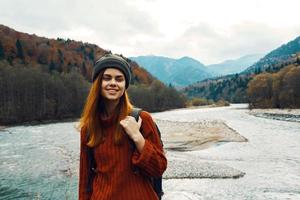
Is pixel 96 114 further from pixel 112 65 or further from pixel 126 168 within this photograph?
pixel 126 168

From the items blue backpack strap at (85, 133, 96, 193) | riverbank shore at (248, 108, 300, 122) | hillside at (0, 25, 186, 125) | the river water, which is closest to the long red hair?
blue backpack strap at (85, 133, 96, 193)

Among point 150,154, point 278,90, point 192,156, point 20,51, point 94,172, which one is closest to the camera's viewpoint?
point 150,154

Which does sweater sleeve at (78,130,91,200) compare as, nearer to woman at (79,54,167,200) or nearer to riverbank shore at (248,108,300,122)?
woman at (79,54,167,200)

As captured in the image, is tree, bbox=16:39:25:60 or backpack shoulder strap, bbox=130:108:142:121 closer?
backpack shoulder strap, bbox=130:108:142:121

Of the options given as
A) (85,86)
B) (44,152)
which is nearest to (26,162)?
(44,152)

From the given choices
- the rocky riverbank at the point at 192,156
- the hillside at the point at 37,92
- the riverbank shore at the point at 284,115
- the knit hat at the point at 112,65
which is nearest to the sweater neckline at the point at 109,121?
the knit hat at the point at 112,65

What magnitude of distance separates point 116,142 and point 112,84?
0.58m

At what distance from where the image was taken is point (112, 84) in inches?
147

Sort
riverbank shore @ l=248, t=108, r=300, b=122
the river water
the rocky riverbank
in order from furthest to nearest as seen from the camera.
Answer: riverbank shore @ l=248, t=108, r=300, b=122, the rocky riverbank, the river water

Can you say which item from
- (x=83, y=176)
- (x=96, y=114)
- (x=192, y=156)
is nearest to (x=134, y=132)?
(x=96, y=114)

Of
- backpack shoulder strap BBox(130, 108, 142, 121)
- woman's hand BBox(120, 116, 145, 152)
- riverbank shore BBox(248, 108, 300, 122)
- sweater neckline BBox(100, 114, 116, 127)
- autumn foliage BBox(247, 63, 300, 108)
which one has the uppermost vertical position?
autumn foliage BBox(247, 63, 300, 108)

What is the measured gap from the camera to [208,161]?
29.0 meters

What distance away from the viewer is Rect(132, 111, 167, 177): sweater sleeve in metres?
3.47

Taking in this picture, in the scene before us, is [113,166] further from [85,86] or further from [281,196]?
[85,86]
